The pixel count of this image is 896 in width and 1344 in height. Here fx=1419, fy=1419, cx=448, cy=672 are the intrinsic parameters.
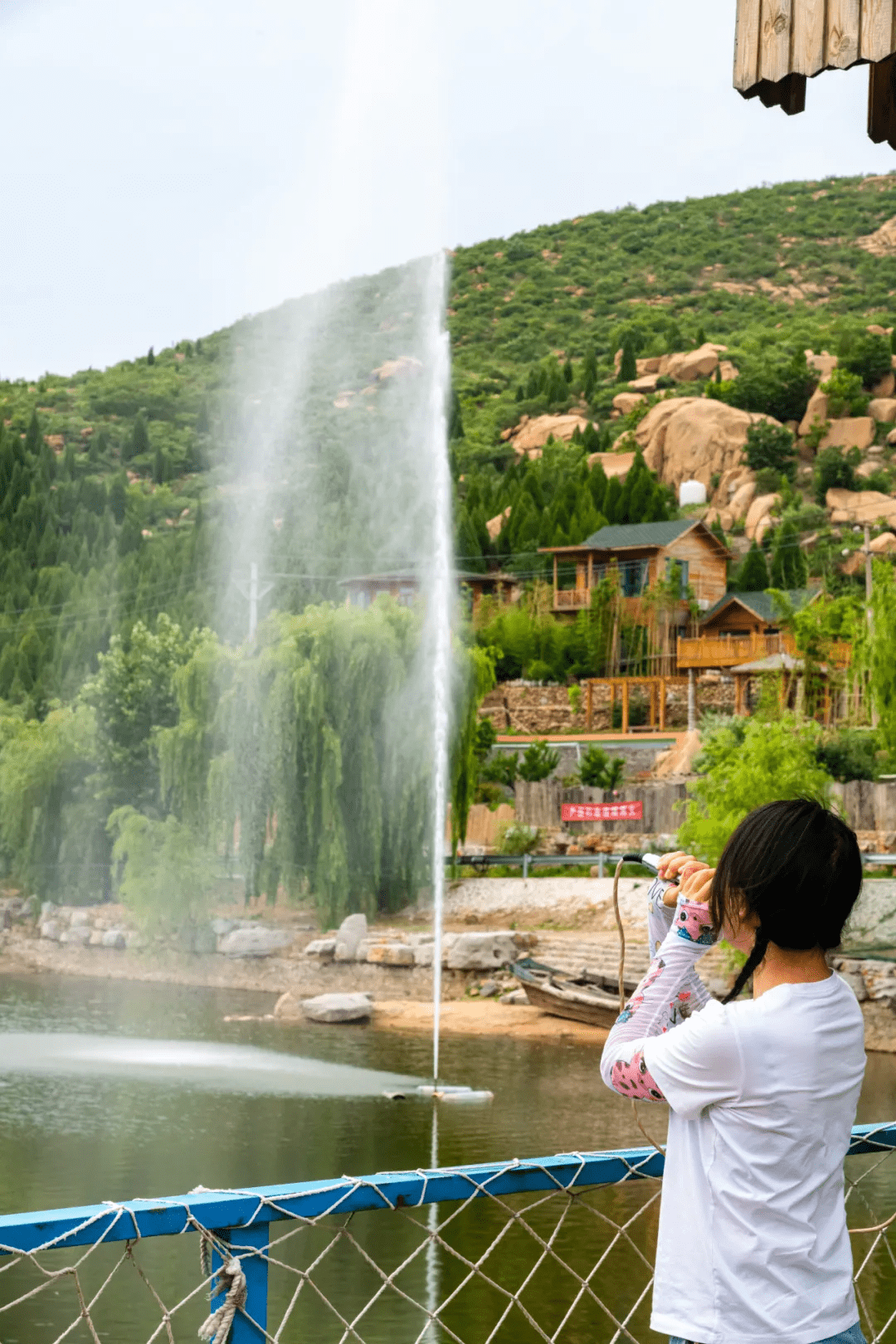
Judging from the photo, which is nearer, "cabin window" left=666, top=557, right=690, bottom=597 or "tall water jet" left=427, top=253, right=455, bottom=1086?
"tall water jet" left=427, top=253, right=455, bottom=1086

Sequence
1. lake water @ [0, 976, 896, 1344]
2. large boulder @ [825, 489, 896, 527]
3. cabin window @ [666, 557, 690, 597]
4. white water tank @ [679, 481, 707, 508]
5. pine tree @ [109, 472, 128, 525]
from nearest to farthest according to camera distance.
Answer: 1. lake water @ [0, 976, 896, 1344]
2. cabin window @ [666, 557, 690, 597]
3. large boulder @ [825, 489, 896, 527]
4. pine tree @ [109, 472, 128, 525]
5. white water tank @ [679, 481, 707, 508]

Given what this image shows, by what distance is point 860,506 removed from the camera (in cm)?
4716

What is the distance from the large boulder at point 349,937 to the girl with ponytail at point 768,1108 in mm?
19755

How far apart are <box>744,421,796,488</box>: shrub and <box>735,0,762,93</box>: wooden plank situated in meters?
51.5

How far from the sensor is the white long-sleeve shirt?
1.50 m

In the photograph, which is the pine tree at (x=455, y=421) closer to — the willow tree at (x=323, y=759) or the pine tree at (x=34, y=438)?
the pine tree at (x=34, y=438)

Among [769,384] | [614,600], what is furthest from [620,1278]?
[769,384]

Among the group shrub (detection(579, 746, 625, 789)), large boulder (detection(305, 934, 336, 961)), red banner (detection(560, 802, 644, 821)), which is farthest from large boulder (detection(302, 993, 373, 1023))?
shrub (detection(579, 746, 625, 789))

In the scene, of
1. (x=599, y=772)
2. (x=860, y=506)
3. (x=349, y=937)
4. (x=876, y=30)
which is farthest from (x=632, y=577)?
(x=876, y=30)

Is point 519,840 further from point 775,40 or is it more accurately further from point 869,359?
point 869,359

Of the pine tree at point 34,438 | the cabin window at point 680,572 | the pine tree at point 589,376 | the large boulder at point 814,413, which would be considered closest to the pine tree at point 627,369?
the pine tree at point 589,376

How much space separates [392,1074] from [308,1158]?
4.13 meters

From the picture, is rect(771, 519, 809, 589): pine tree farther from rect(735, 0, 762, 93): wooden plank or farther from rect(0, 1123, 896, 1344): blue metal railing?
rect(0, 1123, 896, 1344): blue metal railing

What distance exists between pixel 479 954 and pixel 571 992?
2897mm
